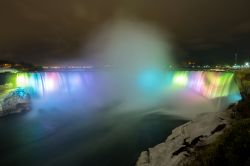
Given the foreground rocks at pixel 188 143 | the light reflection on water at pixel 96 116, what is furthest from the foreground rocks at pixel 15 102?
the foreground rocks at pixel 188 143

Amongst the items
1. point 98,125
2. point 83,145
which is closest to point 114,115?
point 98,125

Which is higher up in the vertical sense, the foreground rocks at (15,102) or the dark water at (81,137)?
the foreground rocks at (15,102)

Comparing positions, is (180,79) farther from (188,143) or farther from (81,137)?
(188,143)

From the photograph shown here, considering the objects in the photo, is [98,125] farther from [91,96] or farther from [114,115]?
[91,96]

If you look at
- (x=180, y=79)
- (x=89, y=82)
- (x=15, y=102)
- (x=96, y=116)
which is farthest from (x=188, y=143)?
(x=89, y=82)

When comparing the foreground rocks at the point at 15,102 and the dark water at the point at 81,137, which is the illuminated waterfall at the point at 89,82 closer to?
the foreground rocks at the point at 15,102

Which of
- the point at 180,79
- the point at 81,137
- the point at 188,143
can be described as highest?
the point at 180,79

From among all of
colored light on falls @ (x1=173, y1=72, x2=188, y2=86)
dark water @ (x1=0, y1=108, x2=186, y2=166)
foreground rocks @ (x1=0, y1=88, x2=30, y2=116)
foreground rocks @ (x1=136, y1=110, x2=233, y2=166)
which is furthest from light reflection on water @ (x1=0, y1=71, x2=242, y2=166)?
foreground rocks @ (x1=136, y1=110, x2=233, y2=166)
